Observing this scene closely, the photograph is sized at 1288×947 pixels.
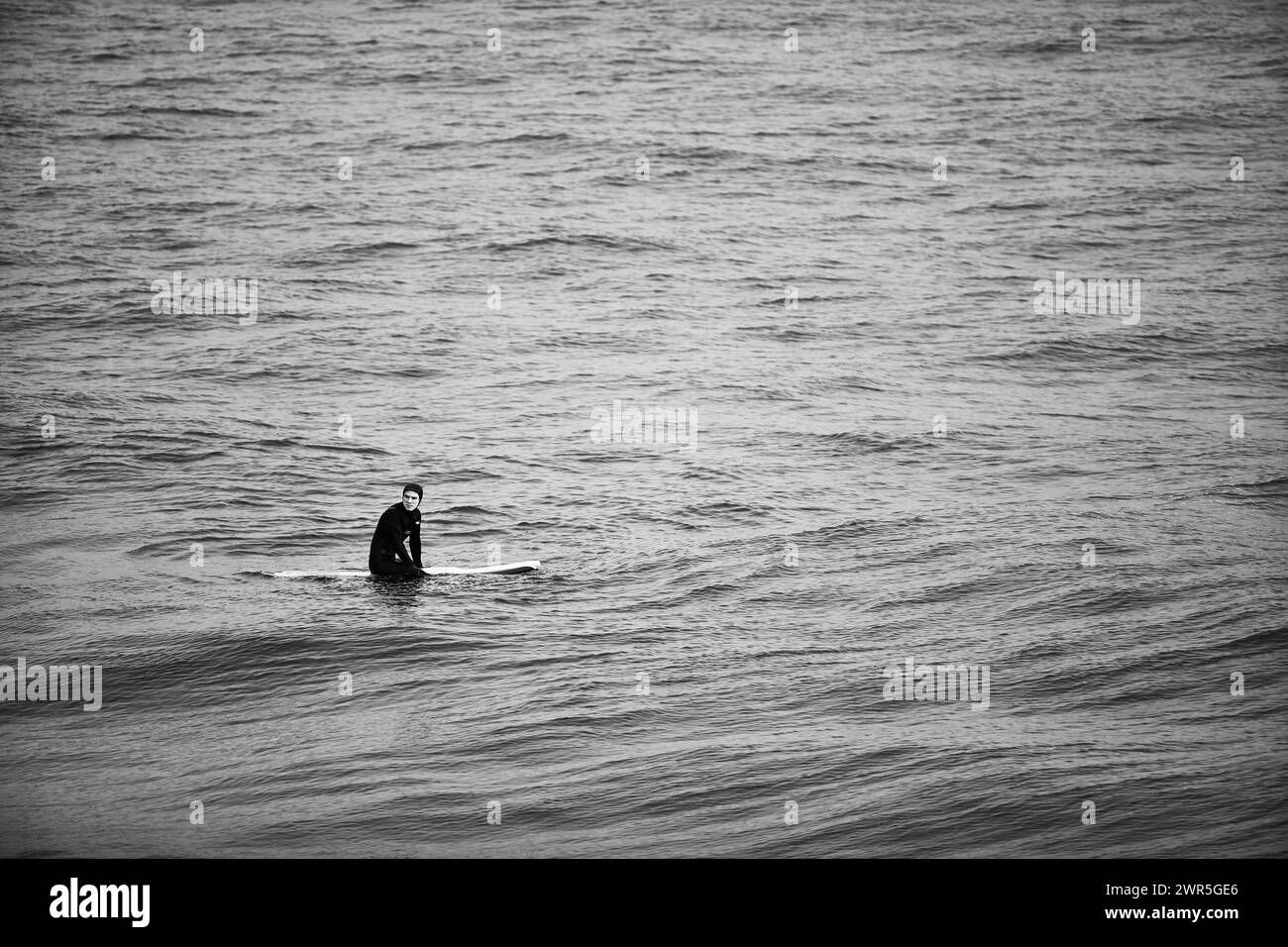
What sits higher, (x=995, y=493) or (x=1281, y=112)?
(x=1281, y=112)

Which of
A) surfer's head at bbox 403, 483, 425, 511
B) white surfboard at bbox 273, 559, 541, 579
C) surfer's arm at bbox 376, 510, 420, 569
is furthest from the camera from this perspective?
white surfboard at bbox 273, 559, 541, 579

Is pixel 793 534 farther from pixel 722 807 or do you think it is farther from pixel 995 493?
pixel 722 807

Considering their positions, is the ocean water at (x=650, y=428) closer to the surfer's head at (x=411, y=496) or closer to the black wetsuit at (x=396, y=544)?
the black wetsuit at (x=396, y=544)

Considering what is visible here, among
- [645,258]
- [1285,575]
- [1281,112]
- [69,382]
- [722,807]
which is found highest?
[1281,112]

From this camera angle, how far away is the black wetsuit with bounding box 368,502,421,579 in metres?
16.2

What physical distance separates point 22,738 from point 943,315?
2597cm

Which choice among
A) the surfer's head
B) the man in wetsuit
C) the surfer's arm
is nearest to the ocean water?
the man in wetsuit

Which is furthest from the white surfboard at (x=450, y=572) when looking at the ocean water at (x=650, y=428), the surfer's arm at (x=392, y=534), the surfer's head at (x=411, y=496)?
the surfer's head at (x=411, y=496)

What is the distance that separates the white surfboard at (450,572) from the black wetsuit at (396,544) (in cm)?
33

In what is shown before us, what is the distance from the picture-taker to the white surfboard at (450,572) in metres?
16.9

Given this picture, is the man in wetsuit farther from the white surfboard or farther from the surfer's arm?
the white surfboard

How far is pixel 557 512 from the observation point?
21.0m

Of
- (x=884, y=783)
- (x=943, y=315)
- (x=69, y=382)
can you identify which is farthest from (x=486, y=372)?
(x=884, y=783)
